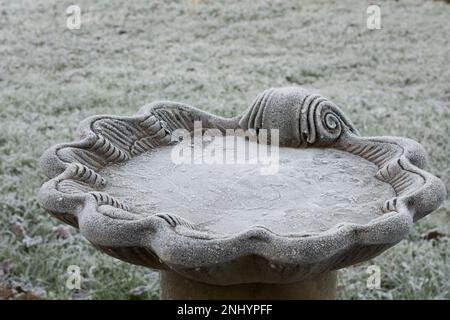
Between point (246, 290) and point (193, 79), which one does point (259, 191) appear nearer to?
point (246, 290)

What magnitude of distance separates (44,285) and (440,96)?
13.5 ft

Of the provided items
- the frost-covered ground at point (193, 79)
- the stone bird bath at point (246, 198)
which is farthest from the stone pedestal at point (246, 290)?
the frost-covered ground at point (193, 79)

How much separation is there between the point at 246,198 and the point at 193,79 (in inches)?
174

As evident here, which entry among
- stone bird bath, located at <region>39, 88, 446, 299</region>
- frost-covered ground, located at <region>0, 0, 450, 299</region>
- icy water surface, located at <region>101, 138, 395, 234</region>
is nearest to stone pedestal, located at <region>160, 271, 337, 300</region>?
stone bird bath, located at <region>39, 88, 446, 299</region>

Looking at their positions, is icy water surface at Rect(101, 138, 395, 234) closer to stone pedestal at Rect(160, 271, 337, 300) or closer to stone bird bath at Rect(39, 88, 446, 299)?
stone bird bath at Rect(39, 88, 446, 299)

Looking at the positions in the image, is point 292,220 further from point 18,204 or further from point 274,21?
point 274,21

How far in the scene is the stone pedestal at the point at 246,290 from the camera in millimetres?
1959

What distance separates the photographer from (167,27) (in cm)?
829

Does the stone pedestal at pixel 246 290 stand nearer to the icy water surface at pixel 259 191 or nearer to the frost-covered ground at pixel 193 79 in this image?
the icy water surface at pixel 259 191

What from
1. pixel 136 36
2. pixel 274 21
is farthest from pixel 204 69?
pixel 274 21

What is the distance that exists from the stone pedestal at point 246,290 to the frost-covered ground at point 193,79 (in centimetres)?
89

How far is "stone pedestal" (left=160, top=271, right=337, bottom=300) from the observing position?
1959 mm

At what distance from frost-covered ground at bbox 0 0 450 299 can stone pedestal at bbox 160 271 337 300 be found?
89 centimetres

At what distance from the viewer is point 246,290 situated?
195cm
